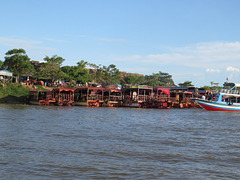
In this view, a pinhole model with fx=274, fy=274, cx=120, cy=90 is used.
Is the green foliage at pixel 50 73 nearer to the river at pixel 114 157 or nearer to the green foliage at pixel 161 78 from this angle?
the river at pixel 114 157

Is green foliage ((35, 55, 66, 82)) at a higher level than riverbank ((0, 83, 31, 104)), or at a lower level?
higher

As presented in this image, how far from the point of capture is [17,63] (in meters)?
62.9

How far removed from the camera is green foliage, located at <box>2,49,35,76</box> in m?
62.8

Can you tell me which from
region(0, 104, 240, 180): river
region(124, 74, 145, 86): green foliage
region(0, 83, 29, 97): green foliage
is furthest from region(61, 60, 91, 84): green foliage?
region(0, 104, 240, 180): river

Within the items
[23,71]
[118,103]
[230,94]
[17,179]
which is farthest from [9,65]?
[17,179]

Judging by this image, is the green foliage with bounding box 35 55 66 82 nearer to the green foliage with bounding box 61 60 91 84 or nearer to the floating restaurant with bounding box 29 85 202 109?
the green foliage with bounding box 61 60 91 84

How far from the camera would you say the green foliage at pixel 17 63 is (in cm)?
6281

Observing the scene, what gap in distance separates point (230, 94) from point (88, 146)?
119ft

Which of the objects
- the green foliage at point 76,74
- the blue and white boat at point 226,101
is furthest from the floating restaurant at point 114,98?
the green foliage at point 76,74

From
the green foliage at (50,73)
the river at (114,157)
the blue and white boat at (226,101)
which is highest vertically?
the green foliage at (50,73)

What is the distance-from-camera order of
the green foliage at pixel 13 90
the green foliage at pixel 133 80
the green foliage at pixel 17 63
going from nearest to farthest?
the green foliage at pixel 13 90, the green foliage at pixel 17 63, the green foliage at pixel 133 80

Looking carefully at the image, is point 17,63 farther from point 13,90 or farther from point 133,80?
point 133,80

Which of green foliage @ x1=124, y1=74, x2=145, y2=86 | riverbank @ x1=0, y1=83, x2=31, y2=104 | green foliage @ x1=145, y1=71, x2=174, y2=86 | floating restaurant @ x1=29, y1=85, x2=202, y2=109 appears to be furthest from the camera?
green foliage @ x1=145, y1=71, x2=174, y2=86

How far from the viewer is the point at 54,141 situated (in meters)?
13.9
